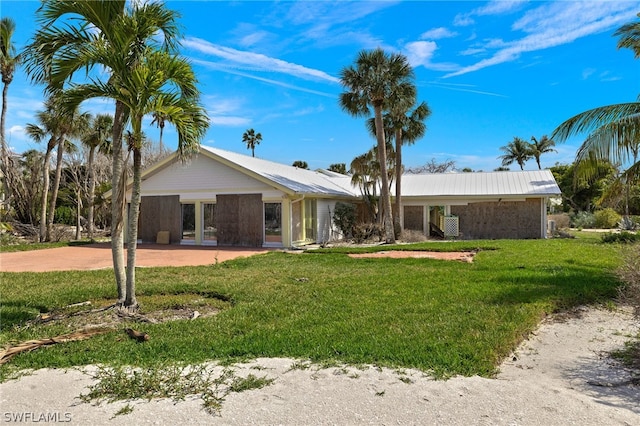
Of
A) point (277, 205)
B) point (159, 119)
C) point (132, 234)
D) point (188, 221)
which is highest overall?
point (159, 119)

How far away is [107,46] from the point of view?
266 inches

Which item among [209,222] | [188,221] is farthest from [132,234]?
[188,221]

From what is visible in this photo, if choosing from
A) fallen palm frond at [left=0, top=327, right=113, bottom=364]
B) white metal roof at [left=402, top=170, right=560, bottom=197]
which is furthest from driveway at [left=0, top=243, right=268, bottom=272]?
white metal roof at [left=402, top=170, right=560, bottom=197]

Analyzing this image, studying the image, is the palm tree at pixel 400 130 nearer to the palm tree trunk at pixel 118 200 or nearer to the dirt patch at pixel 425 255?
the dirt patch at pixel 425 255

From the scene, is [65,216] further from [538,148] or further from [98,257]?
[538,148]

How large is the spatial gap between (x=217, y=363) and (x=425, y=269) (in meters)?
7.71

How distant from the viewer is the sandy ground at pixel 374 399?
3.47 meters

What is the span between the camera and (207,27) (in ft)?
32.1

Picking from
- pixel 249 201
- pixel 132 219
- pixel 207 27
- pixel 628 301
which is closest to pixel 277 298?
pixel 132 219

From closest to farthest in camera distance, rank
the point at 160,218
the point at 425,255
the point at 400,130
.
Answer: the point at 425,255
the point at 160,218
the point at 400,130

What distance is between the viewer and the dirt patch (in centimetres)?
1400

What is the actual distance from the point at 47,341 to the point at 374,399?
410 centimetres

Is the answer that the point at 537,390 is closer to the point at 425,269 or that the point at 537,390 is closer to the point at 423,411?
the point at 423,411

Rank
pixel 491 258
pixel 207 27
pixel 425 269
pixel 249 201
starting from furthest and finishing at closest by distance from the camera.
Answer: pixel 249 201, pixel 491 258, pixel 425 269, pixel 207 27
